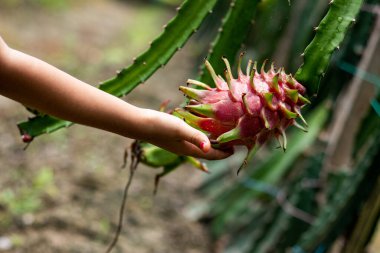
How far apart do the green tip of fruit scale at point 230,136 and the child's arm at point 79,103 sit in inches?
1.3

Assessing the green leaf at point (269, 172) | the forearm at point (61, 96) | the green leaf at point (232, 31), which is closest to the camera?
the forearm at point (61, 96)

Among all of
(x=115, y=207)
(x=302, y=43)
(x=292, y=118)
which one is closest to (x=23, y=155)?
(x=115, y=207)

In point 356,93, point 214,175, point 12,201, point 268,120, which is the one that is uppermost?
point 356,93

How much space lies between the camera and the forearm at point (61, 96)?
636 millimetres

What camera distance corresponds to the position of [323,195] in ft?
5.29

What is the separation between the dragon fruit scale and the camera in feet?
2.29

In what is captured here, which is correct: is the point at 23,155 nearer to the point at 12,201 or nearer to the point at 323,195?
A: the point at 12,201

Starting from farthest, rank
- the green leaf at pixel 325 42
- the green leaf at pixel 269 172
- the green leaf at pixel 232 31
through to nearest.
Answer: the green leaf at pixel 269 172 → the green leaf at pixel 232 31 → the green leaf at pixel 325 42

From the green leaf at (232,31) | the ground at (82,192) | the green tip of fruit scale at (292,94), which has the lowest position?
the ground at (82,192)

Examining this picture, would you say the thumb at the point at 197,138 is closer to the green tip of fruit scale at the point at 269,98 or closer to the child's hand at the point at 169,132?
the child's hand at the point at 169,132

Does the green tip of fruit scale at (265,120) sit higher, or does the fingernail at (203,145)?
the green tip of fruit scale at (265,120)

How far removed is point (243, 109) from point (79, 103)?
223mm

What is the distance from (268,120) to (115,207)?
142 cm

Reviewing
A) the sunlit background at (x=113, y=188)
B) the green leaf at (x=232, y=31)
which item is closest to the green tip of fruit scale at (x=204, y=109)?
the green leaf at (x=232, y=31)
